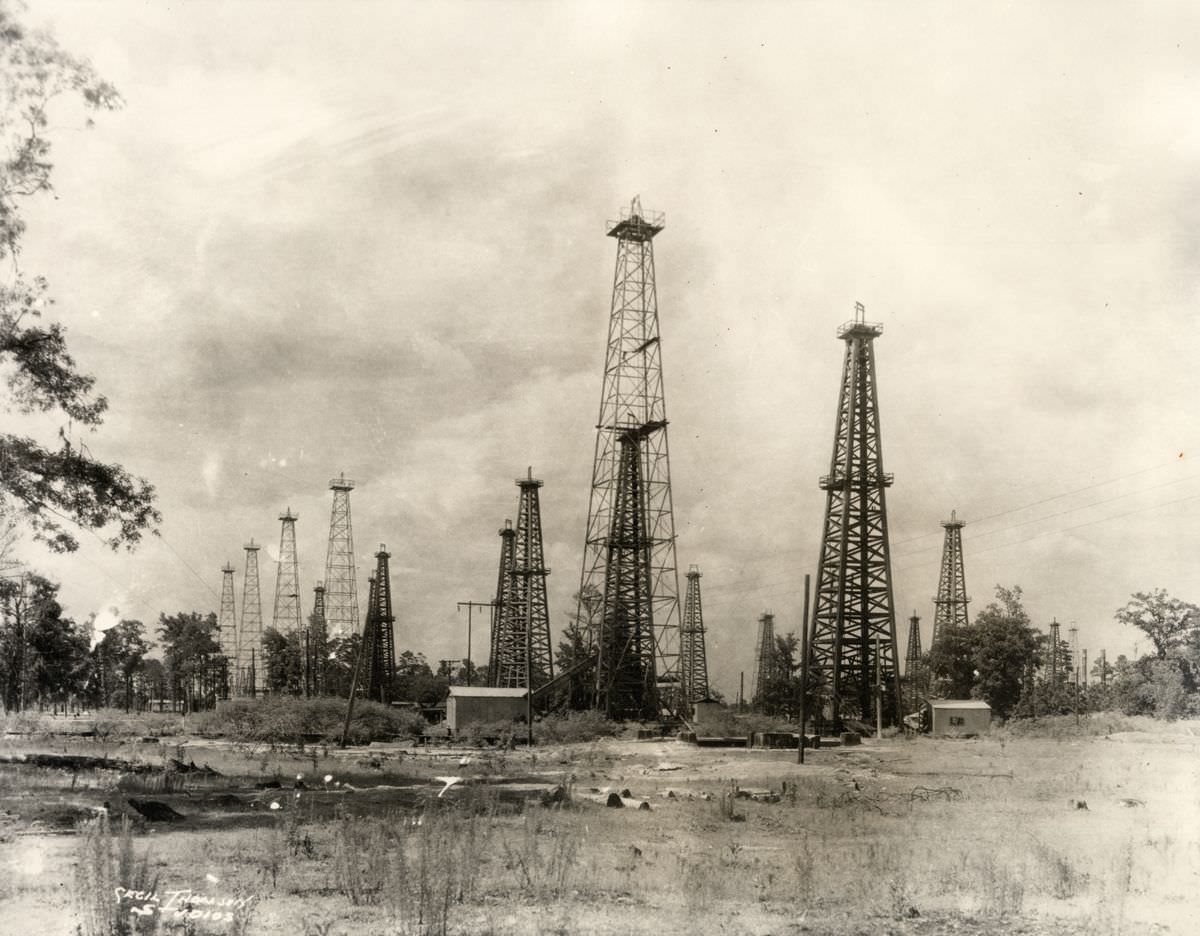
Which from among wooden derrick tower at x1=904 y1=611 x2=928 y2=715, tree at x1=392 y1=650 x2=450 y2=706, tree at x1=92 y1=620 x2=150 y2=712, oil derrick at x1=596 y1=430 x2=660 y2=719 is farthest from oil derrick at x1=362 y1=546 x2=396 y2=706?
wooden derrick tower at x1=904 y1=611 x2=928 y2=715

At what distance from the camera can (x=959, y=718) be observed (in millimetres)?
36281

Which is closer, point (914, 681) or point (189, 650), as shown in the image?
point (914, 681)

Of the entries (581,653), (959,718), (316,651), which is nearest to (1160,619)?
(959,718)

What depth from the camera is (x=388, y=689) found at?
5512 centimetres

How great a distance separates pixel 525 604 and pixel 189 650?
29928mm

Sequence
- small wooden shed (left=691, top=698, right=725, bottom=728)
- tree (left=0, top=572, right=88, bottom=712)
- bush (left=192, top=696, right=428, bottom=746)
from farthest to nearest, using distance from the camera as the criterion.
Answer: small wooden shed (left=691, top=698, right=725, bottom=728)
bush (left=192, top=696, right=428, bottom=746)
tree (left=0, top=572, right=88, bottom=712)

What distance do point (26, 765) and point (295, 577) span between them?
35922 mm

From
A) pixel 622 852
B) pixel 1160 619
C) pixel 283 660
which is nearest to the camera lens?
pixel 622 852

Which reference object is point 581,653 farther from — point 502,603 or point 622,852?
point 622,852

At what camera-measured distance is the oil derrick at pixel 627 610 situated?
39.7 meters

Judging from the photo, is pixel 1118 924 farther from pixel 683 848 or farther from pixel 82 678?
pixel 82 678

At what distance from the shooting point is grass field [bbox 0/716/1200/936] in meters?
8.34

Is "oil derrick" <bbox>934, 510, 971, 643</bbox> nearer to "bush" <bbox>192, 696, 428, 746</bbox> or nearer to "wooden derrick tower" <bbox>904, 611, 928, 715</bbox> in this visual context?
"wooden derrick tower" <bbox>904, 611, 928, 715</bbox>

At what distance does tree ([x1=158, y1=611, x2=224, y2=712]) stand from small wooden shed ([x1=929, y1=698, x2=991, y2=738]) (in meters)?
46.7
